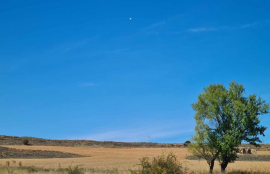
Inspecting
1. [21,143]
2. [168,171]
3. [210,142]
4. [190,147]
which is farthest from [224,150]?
[21,143]

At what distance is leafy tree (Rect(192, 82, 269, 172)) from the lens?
41062mm

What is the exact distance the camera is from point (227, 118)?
4191 centimetres

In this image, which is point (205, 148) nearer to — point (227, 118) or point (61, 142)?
point (227, 118)

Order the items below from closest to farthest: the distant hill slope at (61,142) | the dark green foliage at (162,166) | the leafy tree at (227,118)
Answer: the dark green foliage at (162,166) → the leafy tree at (227,118) → the distant hill slope at (61,142)

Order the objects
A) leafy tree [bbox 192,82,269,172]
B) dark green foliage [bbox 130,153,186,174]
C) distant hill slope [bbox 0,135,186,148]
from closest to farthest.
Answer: dark green foliage [bbox 130,153,186,174], leafy tree [bbox 192,82,269,172], distant hill slope [bbox 0,135,186,148]

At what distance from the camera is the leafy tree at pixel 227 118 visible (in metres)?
41.1

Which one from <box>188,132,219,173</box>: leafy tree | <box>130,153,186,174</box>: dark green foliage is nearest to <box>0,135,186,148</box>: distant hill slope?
<box>188,132,219,173</box>: leafy tree

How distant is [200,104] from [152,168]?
86.7ft

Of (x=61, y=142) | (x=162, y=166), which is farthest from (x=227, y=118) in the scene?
(x=61, y=142)

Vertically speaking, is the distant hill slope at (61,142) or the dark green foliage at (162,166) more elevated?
the distant hill slope at (61,142)

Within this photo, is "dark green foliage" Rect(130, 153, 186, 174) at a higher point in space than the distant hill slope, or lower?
lower

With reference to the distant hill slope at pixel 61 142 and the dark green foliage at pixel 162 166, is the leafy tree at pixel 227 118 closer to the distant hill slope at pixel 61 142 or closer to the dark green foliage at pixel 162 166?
the dark green foliage at pixel 162 166

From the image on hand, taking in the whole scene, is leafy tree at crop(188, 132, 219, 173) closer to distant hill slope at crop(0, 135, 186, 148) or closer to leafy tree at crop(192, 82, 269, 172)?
leafy tree at crop(192, 82, 269, 172)

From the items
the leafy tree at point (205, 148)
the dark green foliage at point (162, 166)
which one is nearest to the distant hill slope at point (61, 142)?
the leafy tree at point (205, 148)
